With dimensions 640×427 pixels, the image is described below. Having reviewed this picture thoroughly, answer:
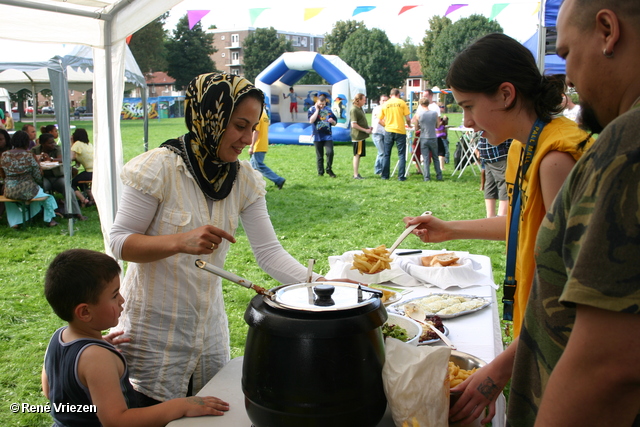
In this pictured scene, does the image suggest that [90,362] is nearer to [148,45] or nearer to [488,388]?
[488,388]

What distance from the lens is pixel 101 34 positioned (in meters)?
3.80

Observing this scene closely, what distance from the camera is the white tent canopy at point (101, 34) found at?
3492 mm

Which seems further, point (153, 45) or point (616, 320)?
point (153, 45)

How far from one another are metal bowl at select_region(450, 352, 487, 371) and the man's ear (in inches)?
45.3

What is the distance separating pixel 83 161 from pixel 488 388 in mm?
9295

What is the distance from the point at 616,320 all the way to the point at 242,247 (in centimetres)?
582

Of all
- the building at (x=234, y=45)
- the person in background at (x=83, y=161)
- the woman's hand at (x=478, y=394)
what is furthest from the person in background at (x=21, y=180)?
the building at (x=234, y=45)

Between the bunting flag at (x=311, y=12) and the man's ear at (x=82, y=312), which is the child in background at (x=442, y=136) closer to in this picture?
the bunting flag at (x=311, y=12)

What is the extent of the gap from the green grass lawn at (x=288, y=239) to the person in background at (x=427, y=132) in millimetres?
387

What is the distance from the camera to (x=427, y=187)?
1018 centimetres

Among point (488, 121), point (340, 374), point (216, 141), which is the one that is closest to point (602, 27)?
point (340, 374)

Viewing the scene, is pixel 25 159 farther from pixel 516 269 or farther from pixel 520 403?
pixel 520 403

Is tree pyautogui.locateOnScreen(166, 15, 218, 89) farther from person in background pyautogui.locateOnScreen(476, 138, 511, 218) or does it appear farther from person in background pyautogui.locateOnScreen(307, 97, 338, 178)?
person in background pyautogui.locateOnScreen(476, 138, 511, 218)

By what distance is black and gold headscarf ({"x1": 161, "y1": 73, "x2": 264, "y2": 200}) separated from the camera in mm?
1842
